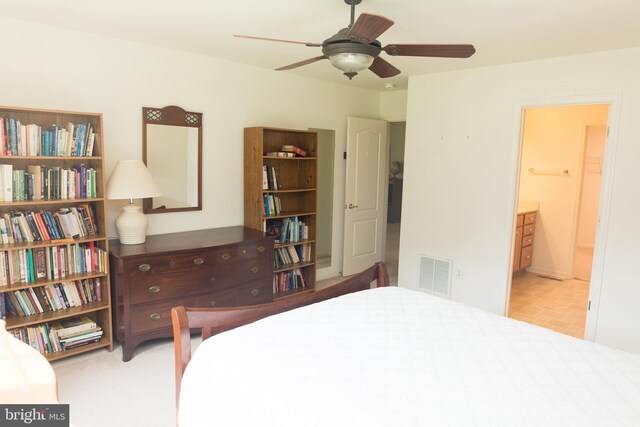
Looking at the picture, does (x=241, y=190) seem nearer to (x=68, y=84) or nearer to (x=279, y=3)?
(x=68, y=84)

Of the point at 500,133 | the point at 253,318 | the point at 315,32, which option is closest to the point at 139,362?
the point at 253,318

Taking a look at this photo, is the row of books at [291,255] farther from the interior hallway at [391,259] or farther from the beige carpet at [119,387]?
the beige carpet at [119,387]

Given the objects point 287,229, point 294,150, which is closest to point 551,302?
point 287,229

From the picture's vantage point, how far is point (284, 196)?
453 cm

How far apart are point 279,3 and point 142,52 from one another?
1548 mm

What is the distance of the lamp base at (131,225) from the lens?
326cm

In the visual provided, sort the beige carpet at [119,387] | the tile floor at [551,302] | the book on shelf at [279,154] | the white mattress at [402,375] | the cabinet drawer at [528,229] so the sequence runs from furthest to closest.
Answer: the cabinet drawer at [528,229]
the book on shelf at [279,154]
the tile floor at [551,302]
the beige carpet at [119,387]
the white mattress at [402,375]

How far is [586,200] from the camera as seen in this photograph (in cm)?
683

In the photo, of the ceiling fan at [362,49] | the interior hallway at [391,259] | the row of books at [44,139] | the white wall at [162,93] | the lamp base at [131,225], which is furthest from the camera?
the interior hallway at [391,259]

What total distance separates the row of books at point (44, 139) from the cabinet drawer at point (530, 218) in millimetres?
4881

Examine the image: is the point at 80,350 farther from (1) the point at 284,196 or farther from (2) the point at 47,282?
(1) the point at 284,196

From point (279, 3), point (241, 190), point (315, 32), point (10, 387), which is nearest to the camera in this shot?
point (10, 387)

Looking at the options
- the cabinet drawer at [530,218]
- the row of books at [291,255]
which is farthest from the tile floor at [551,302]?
the row of books at [291,255]

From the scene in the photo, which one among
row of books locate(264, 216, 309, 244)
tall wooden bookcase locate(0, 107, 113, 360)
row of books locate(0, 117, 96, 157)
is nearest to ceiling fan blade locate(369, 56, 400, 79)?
tall wooden bookcase locate(0, 107, 113, 360)
